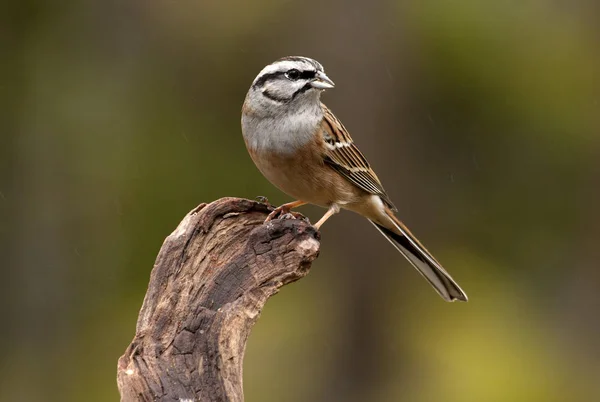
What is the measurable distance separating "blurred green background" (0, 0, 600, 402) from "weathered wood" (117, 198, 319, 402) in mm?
5635

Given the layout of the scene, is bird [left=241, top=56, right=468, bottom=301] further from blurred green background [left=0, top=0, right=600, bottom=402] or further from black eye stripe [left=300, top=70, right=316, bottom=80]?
blurred green background [left=0, top=0, right=600, bottom=402]

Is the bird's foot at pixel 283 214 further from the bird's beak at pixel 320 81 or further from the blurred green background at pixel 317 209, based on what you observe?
the blurred green background at pixel 317 209

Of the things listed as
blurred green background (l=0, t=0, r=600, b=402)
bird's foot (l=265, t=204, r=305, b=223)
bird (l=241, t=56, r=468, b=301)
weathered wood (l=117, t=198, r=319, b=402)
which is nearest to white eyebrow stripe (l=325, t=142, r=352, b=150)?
bird (l=241, t=56, r=468, b=301)

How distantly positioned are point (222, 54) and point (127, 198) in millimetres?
2078

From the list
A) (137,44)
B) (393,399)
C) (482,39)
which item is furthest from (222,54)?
(393,399)

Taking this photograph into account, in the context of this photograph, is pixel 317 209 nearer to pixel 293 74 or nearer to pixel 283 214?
pixel 293 74

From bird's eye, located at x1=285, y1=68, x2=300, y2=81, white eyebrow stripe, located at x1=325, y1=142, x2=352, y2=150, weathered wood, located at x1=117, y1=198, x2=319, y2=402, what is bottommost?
weathered wood, located at x1=117, y1=198, x2=319, y2=402

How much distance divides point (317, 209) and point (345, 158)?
5108 mm

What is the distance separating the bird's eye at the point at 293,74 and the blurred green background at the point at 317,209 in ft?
16.6

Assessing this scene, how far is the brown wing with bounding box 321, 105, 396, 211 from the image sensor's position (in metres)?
6.48

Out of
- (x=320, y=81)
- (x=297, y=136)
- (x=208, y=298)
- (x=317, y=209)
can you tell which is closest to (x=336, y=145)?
(x=297, y=136)

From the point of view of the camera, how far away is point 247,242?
5.36 metres

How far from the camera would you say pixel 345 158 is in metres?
6.65

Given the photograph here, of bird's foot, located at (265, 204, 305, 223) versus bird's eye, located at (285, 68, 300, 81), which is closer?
bird's foot, located at (265, 204, 305, 223)
